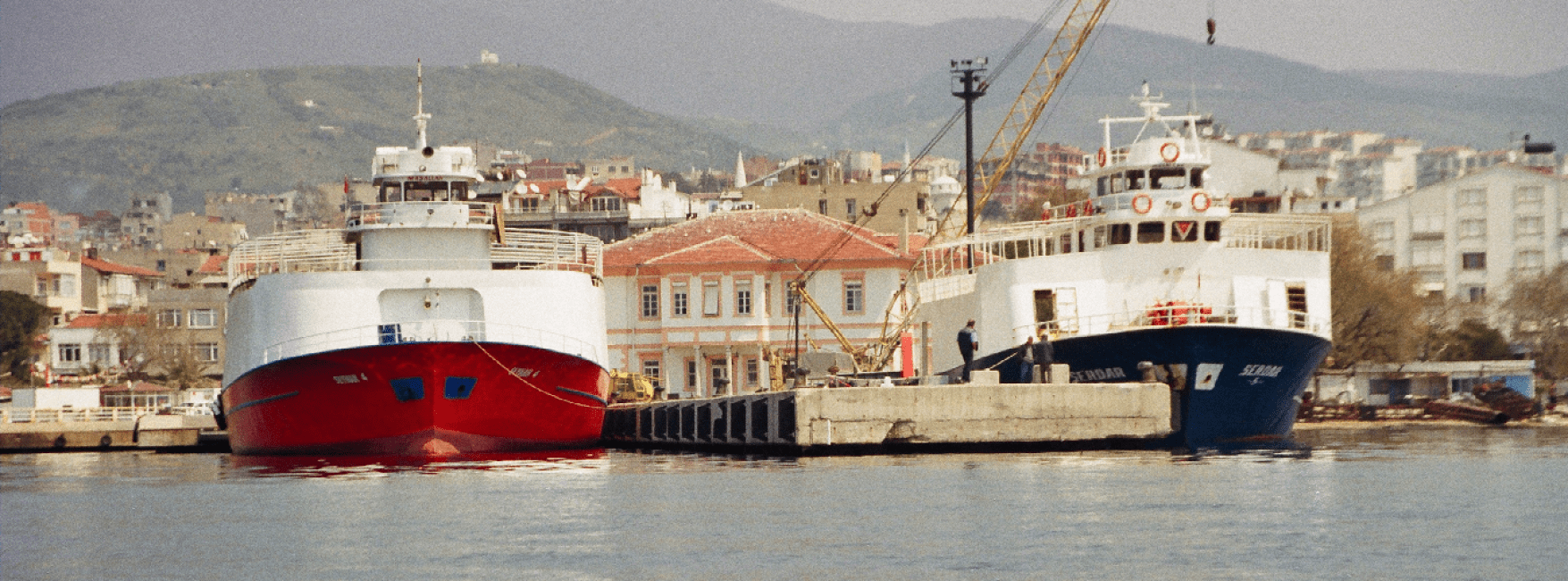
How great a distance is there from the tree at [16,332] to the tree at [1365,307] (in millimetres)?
64048

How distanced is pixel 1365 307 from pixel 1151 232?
99.2ft

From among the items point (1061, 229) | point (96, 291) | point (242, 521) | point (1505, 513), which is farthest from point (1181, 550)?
point (96, 291)

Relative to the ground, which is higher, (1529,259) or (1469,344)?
(1529,259)

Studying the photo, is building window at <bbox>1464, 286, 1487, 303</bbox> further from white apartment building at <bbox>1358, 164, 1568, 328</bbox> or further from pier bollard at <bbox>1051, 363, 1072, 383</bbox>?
pier bollard at <bbox>1051, 363, 1072, 383</bbox>

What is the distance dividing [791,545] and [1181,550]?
4724mm

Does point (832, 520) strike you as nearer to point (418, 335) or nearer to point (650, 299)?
point (418, 335)

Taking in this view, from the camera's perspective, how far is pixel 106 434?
204 ft

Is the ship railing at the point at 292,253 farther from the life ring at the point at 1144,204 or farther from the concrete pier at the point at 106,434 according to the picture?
Answer: the life ring at the point at 1144,204

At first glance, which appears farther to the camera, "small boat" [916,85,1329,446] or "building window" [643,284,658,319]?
"building window" [643,284,658,319]

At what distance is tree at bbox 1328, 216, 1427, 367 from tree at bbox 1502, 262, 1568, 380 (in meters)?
11.0

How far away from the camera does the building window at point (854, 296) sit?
3068 inches

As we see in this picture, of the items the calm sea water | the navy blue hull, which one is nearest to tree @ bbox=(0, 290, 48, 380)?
the calm sea water

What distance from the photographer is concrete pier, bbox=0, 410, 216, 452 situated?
200 ft

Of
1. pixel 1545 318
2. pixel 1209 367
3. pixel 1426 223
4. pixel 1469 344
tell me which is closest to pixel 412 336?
pixel 1209 367
